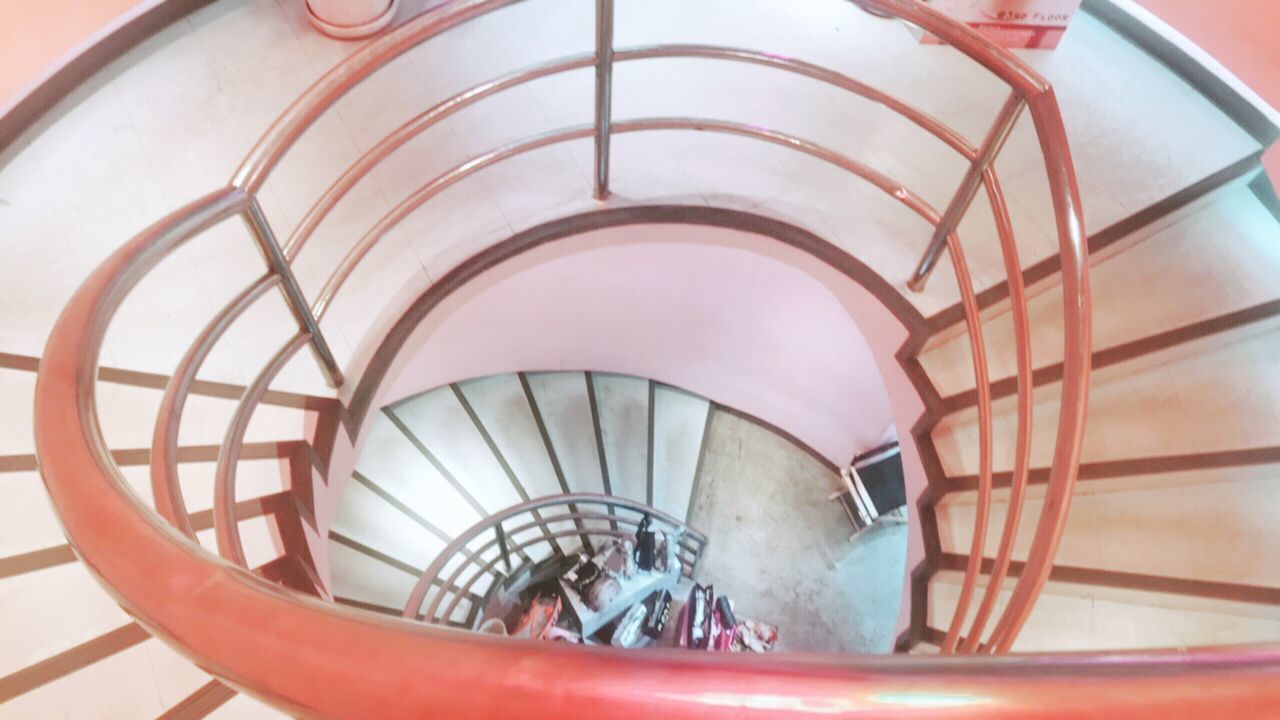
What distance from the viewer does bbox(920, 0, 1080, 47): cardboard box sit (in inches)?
97.1

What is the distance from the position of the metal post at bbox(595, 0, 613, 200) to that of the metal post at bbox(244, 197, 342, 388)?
2.59ft

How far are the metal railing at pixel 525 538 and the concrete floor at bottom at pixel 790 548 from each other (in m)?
0.26

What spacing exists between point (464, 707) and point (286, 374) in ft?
5.59

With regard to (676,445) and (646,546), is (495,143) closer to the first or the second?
(646,546)

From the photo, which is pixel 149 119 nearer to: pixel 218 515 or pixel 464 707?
pixel 218 515

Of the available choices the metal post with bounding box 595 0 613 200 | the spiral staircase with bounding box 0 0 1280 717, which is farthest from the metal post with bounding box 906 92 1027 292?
the metal post with bounding box 595 0 613 200

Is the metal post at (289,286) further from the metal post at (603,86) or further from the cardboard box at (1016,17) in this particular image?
the cardboard box at (1016,17)

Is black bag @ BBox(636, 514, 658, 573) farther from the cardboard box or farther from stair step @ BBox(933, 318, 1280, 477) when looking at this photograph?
the cardboard box

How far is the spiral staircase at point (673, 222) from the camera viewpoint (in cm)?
120

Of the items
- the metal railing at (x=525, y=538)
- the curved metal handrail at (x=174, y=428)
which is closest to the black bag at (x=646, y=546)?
the metal railing at (x=525, y=538)

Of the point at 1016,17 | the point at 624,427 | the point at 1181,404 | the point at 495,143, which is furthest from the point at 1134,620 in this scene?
the point at 624,427

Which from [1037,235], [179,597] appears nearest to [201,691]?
[179,597]

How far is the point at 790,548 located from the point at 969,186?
3.38m

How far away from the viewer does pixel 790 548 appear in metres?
4.61
